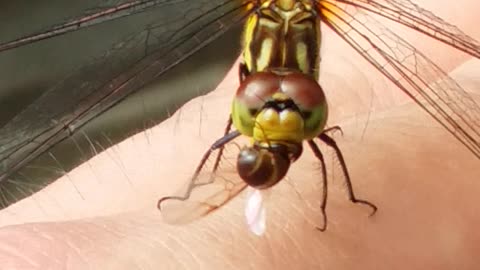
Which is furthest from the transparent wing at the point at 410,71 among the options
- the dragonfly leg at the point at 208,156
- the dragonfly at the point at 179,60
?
the dragonfly leg at the point at 208,156

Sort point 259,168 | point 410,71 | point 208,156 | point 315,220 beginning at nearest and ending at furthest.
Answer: point 259,168, point 315,220, point 208,156, point 410,71

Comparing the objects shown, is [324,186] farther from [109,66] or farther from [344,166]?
[109,66]

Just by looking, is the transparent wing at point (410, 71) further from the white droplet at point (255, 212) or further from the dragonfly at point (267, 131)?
the white droplet at point (255, 212)

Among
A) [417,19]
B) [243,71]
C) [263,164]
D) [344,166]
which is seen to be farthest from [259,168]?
[417,19]

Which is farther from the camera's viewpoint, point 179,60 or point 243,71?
point 179,60

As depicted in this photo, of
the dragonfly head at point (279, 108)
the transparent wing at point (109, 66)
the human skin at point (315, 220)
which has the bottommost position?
the human skin at point (315, 220)
